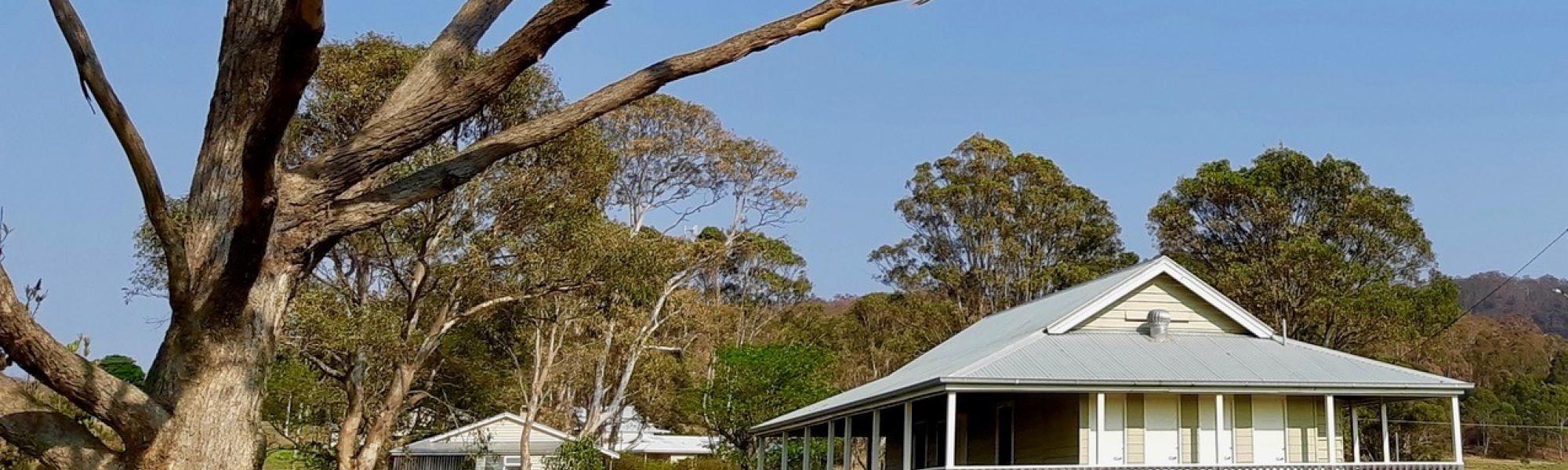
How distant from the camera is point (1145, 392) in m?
19.1

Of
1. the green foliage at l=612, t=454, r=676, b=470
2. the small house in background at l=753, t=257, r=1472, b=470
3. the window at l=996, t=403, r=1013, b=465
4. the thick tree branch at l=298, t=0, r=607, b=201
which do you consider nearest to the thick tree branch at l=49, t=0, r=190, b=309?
the thick tree branch at l=298, t=0, r=607, b=201

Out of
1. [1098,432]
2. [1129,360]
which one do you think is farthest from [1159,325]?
[1098,432]

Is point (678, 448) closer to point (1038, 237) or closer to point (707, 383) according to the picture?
point (707, 383)

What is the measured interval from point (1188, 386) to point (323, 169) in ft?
54.1

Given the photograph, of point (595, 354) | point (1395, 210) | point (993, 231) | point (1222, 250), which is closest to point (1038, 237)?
point (993, 231)

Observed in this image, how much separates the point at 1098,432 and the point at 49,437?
52.2 ft

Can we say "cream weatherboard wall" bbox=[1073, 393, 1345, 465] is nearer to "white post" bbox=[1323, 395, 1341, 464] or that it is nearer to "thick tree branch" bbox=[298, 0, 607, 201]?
"white post" bbox=[1323, 395, 1341, 464]

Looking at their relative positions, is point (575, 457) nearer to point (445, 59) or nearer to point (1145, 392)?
point (1145, 392)

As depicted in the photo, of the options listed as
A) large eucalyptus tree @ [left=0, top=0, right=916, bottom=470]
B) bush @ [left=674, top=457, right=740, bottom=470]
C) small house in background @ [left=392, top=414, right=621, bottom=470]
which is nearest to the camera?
large eucalyptus tree @ [left=0, top=0, right=916, bottom=470]

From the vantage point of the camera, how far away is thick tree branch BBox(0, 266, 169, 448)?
4.27 m

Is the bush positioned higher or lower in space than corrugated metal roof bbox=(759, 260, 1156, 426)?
lower

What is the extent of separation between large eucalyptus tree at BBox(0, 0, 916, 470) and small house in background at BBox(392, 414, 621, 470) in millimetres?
31200

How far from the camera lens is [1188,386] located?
19078 millimetres

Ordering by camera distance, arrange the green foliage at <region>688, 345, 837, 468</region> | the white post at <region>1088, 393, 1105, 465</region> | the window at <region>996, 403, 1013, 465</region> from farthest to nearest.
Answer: the green foliage at <region>688, 345, 837, 468</region>
the window at <region>996, 403, 1013, 465</region>
the white post at <region>1088, 393, 1105, 465</region>
